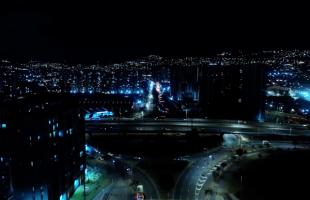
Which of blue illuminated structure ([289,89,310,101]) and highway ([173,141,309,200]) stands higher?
blue illuminated structure ([289,89,310,101])

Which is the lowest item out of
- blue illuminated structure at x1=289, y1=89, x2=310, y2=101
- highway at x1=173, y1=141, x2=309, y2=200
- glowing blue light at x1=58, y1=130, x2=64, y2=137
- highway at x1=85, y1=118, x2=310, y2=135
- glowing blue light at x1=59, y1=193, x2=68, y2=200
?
glowing blue light at x1=59, y1=193, x2=68, y2=200

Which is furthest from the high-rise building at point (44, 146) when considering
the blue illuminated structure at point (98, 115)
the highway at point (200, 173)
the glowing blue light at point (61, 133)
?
the blue illuminated structure at point (98, 115)

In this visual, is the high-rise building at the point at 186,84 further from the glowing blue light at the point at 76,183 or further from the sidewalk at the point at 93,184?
the glowing blue light at the point at 76,183

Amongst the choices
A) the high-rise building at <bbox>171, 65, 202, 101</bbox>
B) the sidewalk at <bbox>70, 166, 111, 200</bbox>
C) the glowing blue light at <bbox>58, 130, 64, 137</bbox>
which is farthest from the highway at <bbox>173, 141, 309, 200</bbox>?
the high-rise building at <bbox>171, 65, 202, 101</bbox>

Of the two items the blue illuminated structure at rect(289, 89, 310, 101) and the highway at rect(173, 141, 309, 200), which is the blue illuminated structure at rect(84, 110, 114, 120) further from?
the blue illuminated structure at rect(289, 89, 310, 101)

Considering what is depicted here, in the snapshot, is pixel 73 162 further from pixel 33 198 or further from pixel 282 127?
pixel 282 127

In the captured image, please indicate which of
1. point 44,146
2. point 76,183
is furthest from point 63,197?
point 44,146

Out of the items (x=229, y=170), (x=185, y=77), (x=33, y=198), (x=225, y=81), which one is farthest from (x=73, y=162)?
(x=185, y=77)
